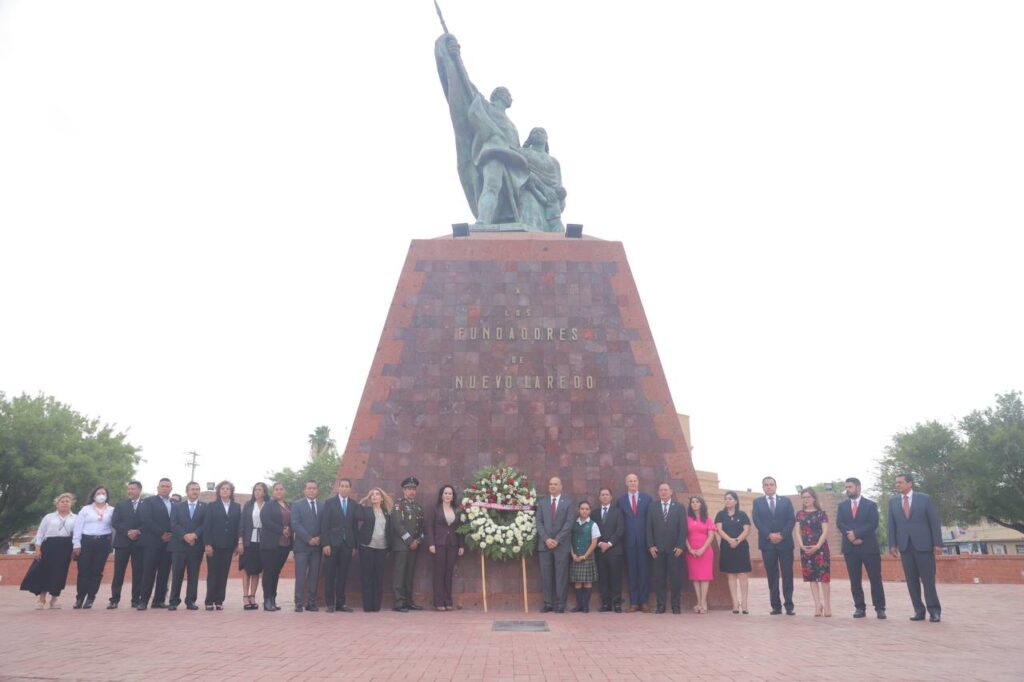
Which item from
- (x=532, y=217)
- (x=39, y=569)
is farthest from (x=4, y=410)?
(x=532, y=217)

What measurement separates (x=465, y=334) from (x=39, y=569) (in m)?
6.42

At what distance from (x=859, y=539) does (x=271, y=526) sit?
742 centimetres

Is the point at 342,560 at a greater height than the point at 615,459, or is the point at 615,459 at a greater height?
the point at 615,459

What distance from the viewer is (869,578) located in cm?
815

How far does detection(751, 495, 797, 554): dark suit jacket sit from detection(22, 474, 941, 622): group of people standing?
0.01 meters

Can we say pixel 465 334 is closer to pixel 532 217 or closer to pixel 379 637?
pixel 532 217

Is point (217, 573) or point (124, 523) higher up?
point (124, 523)

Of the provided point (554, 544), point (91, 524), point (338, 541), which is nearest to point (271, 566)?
point (338, 541)

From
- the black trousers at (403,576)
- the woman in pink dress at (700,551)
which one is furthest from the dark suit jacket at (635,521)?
the black trousers at (403,576)

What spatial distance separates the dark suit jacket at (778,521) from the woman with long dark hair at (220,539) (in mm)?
6874

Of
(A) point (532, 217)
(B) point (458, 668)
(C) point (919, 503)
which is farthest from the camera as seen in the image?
(A) point (532, 217)

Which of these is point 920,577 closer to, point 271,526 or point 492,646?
point 492,646

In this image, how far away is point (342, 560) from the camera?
29.8 ft

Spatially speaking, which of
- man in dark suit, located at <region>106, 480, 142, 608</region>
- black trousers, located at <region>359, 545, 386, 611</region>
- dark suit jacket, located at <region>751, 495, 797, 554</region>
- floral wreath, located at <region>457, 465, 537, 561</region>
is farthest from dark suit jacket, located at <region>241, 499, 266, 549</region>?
dark suit jacket, located at <region>751, 495, 797, 554</region>
